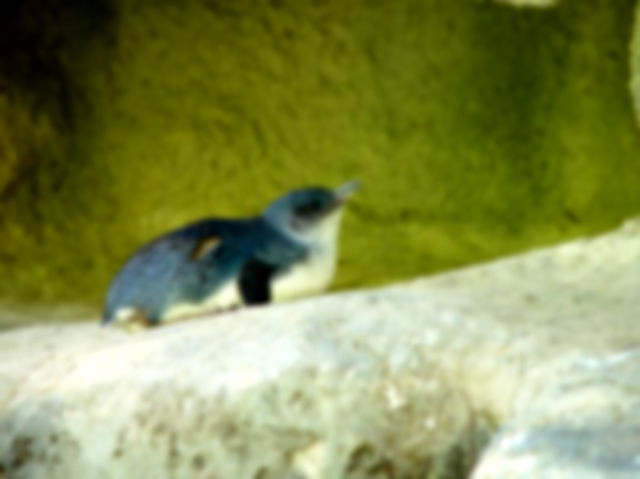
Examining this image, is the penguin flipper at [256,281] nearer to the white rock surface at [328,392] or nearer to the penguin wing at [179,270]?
the penguin wing at [179,270]

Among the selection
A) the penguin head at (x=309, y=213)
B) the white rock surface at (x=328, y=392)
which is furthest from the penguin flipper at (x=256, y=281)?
the white rock surface at (x=328, y=392)

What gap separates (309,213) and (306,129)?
1277 millimetres

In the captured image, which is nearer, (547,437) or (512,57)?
(547,437)

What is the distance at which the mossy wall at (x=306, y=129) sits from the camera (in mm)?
4914

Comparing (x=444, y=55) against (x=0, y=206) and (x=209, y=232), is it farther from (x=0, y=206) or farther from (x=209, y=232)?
(x=0, y=206)

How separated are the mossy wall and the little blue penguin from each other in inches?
46.7

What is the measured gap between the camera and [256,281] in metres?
3.66

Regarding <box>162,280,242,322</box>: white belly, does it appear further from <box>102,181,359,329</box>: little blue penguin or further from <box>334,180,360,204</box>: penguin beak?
<box>334,180,360,204</box>: penguin beak

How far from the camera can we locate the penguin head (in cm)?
390

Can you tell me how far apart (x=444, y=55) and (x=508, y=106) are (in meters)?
0.37

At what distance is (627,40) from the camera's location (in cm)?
477

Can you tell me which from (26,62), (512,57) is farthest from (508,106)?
(26,62)

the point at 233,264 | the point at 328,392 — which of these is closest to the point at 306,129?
the point at 233,264

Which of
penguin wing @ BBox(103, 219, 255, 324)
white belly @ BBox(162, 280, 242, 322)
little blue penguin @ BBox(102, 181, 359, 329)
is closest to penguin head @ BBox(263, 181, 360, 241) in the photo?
little blue penguin @ BBox(102, 181, 359, 329)
